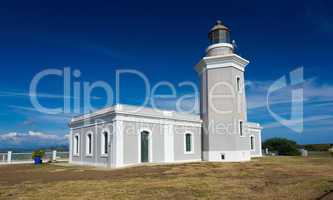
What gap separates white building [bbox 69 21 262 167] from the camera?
16359 millimetres

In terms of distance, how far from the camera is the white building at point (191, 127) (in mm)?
16359

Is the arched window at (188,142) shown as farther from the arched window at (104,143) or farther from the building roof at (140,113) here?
the arched window at (104,143)

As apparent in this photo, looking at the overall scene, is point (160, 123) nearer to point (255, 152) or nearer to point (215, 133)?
point (215, 133)

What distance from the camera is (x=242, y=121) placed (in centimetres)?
1956

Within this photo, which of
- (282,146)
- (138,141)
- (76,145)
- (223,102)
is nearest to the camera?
(138,141)

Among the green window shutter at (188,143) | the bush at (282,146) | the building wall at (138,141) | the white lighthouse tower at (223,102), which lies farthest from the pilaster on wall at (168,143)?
the bush at (282,146)

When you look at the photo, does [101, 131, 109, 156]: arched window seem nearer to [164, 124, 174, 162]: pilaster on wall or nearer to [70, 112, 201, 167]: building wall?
[70, 112, 201, 167]: building wall

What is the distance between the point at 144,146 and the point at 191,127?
438 centimetres

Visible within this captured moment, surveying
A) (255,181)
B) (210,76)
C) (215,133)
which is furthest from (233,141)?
(255,181)

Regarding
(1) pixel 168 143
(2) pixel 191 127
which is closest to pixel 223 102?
(2) pixel 191 127

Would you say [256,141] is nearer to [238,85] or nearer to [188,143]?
[238,85]

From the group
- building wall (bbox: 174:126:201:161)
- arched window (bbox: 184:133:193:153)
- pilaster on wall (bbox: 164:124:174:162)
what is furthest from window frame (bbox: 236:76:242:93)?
pilaster on wall (bbox: 164:124:174:162)

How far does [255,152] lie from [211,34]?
12701 millimetres

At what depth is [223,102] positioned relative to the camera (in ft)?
63.5
